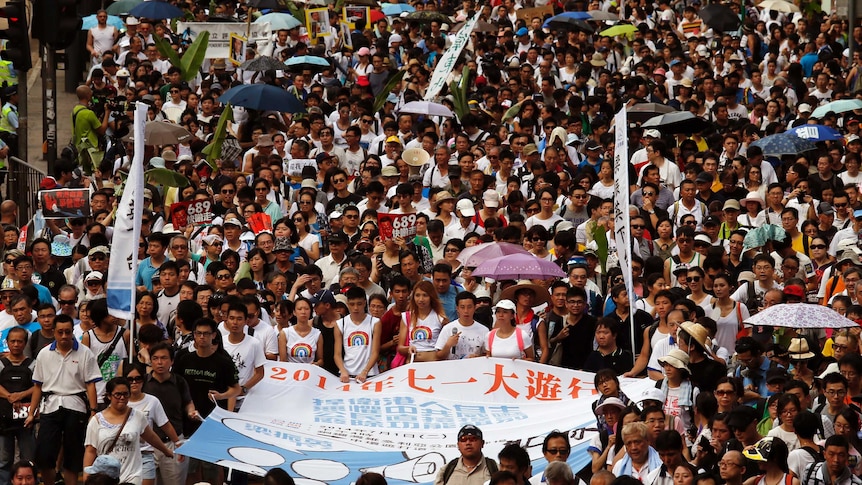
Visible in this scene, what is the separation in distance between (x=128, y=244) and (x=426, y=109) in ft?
28.0

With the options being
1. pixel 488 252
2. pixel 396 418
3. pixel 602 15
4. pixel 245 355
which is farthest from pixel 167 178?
pixel 602 15

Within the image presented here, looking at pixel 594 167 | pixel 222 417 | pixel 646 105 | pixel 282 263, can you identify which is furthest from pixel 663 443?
pixel 646 105

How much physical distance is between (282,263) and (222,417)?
318 centimetres

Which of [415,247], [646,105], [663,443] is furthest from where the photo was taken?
[646,105]

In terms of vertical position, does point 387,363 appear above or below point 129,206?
below

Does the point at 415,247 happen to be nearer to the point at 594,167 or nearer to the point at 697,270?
the point at 697,270

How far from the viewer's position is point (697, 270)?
14.6 metres

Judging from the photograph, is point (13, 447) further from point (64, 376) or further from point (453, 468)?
point (453, 468)

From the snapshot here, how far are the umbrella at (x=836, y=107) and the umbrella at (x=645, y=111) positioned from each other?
180 centimetres

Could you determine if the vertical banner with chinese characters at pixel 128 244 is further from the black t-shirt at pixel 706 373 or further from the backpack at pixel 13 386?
the black t-shirt at pixel 706 373

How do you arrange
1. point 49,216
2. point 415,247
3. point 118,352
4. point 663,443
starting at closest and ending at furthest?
point 663,443 → point 118,352 → point 415,247 → point 49,216

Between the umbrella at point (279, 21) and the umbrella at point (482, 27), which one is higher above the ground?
the umbrella at point (482, 27)

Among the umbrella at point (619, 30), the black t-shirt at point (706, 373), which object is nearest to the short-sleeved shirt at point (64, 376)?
the black t-shirt at point (706, 373)

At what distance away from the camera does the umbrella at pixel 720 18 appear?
28312 mm
